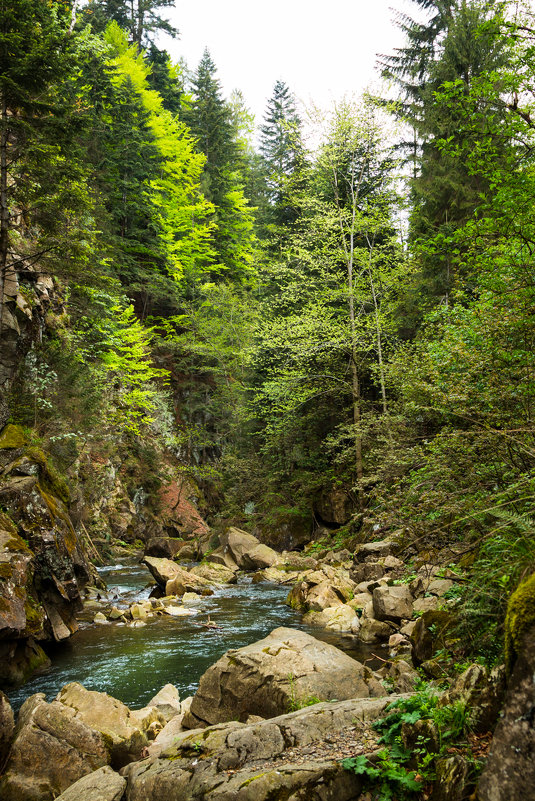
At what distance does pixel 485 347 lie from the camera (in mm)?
6449

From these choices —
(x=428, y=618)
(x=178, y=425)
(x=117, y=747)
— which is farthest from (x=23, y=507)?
(x=178, y=425)

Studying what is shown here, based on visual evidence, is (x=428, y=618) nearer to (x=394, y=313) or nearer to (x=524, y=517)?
(x=524, y=517)

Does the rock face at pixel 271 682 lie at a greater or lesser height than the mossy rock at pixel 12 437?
lesser

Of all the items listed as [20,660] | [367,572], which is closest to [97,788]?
[20,660]

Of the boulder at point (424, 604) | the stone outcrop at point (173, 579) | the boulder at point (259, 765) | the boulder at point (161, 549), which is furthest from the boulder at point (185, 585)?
the boulder at point (259, 765)

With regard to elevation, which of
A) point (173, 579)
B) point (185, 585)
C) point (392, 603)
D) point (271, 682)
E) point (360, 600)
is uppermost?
point (271, 682)

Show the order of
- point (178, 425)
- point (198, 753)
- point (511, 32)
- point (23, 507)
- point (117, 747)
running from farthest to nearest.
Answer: point (178, 425) < point (23, 507) < point (511, 32) < point (117, 747) < point (198, 753)

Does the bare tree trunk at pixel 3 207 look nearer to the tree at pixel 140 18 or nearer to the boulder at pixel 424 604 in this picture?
the boulder at pixel 424 604

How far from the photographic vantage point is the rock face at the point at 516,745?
2035 mm

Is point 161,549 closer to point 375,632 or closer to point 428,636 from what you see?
point 375,632

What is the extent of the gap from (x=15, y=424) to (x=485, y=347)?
10.0 metres

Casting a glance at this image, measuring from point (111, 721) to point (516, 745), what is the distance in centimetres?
459

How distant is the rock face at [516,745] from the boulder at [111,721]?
397 cm

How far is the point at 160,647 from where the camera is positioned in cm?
887
